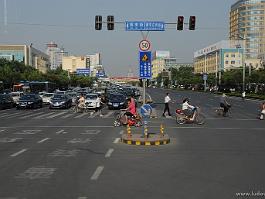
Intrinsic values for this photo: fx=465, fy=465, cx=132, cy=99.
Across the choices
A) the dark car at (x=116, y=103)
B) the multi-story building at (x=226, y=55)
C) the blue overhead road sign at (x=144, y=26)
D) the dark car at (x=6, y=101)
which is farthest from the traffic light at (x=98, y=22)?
the multi-story building at (x=226, y=55)

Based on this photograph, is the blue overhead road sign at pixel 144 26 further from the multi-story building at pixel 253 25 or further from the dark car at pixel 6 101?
the multi-story building at pixel 253 25

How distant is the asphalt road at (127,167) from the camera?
8.95 meters

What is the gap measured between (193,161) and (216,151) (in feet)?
7.51

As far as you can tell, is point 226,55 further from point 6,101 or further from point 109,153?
point 109,153

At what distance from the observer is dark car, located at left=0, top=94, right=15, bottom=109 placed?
44.7 meters

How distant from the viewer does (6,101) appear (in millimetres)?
45750

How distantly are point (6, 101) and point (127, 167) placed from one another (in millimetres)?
36254

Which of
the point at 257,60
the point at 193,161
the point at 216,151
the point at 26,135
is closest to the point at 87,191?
the point at 193,161

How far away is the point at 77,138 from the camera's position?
1856 cm

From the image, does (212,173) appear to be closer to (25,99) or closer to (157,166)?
(157,166)

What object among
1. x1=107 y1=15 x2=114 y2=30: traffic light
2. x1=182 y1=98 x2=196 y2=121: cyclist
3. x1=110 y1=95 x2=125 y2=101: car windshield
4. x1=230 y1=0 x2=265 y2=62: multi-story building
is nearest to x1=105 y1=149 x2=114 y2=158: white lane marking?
x1=182 y1=98 x2=196 y2=121: cyclist

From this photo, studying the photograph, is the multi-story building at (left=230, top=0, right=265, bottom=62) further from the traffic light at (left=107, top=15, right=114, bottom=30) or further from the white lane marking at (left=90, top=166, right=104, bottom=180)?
the white lane marking at (left=90, top=166, right=104, bottom=180)

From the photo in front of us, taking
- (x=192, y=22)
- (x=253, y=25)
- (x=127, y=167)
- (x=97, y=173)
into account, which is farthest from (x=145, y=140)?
(x=253, y=25)

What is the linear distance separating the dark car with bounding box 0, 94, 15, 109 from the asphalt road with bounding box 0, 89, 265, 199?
26.2 metres
